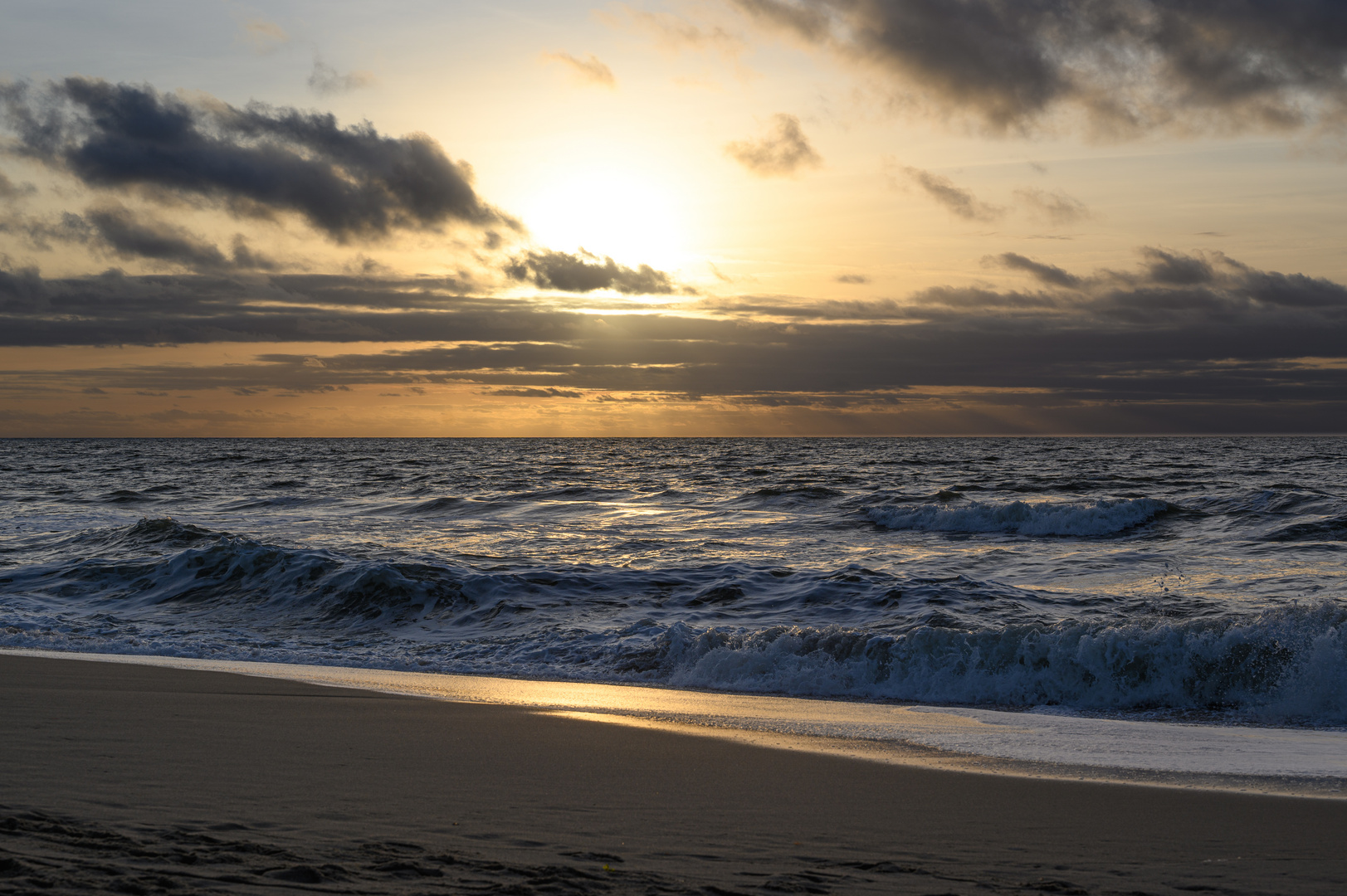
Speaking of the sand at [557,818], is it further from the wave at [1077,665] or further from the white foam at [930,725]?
the wave at [1077,665]

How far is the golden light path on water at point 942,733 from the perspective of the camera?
6371mm

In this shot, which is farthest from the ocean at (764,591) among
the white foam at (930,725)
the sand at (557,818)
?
the sand at (557,818)

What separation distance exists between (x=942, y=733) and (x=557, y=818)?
13.8 ft

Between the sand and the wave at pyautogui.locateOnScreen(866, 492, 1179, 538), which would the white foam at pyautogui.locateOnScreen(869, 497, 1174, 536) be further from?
the sand

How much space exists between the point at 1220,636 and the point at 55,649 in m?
13.5

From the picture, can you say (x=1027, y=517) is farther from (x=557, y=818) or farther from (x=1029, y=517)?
(x=557, y=818)

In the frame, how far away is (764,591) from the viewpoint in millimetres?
15047

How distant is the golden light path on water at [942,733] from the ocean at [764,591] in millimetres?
745

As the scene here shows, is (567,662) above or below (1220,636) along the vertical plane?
below

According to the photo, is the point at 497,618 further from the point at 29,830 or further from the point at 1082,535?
the point at 1082,535

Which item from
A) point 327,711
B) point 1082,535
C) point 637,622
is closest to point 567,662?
point 637,622

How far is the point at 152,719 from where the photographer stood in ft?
22.2

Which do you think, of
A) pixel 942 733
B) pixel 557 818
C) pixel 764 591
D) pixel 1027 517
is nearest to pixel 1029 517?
pixel 1027 517

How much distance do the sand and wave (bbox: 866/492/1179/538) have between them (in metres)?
18.5
